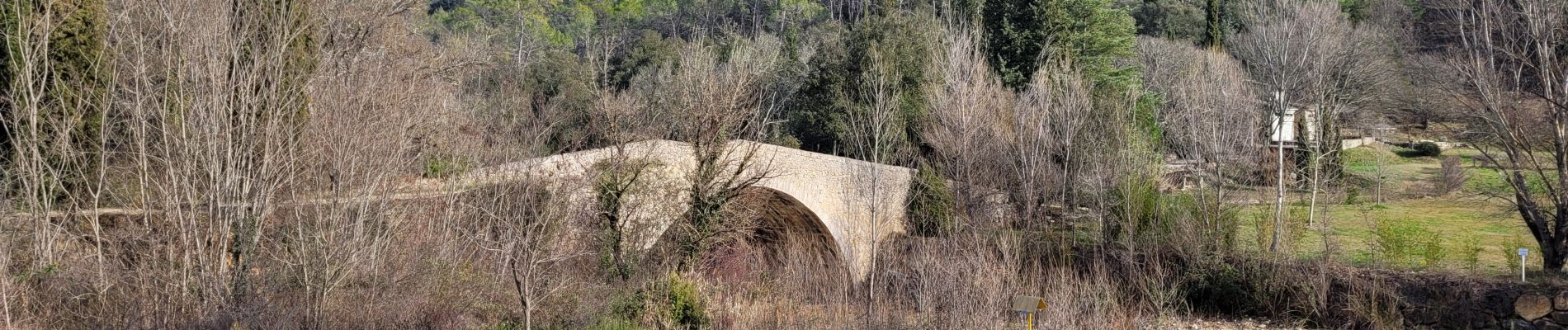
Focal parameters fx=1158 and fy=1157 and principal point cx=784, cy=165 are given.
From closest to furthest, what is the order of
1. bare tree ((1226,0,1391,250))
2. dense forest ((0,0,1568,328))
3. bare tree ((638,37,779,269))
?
dense forest ((0,0,1568,328)) → bare tree ((638,37,779,269)) → bare tree ((1226,0,1391,250))

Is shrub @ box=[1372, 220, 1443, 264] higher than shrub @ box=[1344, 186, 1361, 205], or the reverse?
shrub @ box=[1344, 186, 1361, 205]

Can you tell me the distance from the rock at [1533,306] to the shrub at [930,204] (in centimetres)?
829

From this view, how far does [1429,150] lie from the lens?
108 ft

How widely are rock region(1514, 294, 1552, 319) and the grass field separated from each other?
1.16 metres

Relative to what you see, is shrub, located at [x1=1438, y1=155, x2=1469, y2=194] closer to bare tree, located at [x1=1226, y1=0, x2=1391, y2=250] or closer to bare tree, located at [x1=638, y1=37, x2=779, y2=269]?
bare tree, located at [x1=1226, y1=0, x2=1391, y2=250]

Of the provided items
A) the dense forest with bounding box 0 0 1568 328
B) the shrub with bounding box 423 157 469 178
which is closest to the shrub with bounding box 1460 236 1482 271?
the dense forest with bounding box 0 0 1568 328

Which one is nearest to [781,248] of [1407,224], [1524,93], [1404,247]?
[1404,247]

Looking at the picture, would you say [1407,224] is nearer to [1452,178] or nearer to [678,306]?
[1452,178]

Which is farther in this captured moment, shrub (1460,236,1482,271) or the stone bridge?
the stone bridge

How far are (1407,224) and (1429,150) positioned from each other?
16999 millimetres

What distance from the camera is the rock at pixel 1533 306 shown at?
14594 millimetres

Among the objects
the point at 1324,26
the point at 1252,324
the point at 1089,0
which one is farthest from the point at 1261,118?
the point at 1252,324

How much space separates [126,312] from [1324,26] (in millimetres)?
21157

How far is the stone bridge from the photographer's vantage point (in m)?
16.8
